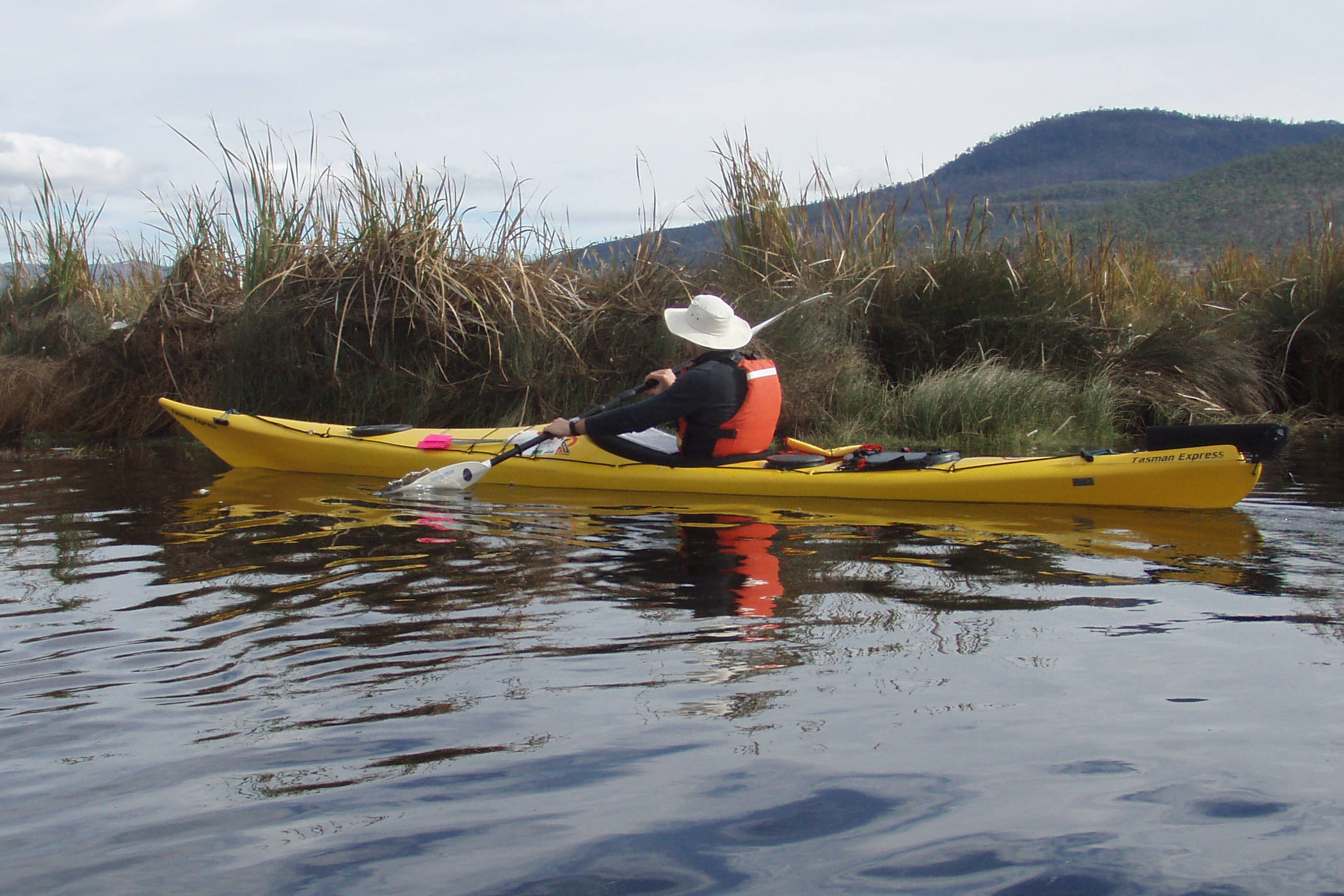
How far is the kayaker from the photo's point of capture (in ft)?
19.6

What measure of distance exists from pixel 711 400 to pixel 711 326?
40cm

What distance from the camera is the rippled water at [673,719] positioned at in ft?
6.31

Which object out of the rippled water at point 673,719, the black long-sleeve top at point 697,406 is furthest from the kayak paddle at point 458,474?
the rippled water at point 673,719

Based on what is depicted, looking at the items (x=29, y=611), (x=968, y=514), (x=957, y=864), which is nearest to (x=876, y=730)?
(x=957, y=864)

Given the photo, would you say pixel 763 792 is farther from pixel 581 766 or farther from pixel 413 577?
pixel 413 577

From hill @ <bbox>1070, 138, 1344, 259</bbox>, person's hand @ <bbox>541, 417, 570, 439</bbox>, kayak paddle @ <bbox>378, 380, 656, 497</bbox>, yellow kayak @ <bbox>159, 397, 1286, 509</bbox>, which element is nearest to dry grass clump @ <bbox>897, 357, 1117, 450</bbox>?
yellow kayak @ <bbox>159, 397, 1286, 509</bbox>

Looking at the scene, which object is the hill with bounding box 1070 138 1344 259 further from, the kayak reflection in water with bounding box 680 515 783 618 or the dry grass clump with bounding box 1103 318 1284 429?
the kayak reflection in water with bounding box 680 515 783 618

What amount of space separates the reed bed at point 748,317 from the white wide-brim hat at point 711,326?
8.46 feet

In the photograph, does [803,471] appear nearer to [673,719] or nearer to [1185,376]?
[673,719]

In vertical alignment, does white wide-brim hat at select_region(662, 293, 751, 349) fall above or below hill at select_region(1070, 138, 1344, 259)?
below

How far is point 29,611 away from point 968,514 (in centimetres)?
400

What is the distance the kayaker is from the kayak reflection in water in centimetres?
68

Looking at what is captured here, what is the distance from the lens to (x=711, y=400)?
6027 millimetres

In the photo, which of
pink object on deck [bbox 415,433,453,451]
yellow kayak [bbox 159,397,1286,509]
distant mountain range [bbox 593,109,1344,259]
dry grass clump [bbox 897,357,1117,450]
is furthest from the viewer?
distant mountain range [bbox 593,109,1344,259]
